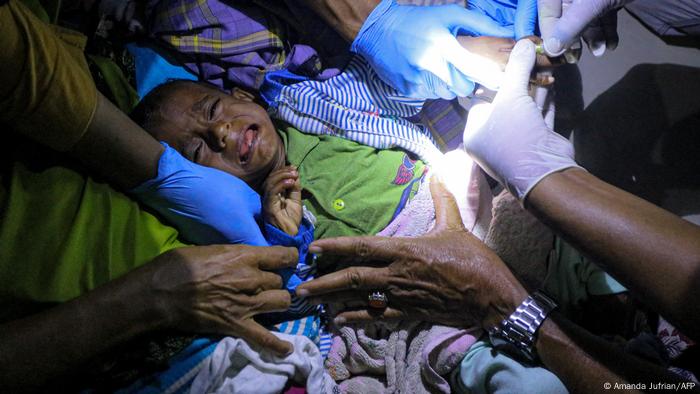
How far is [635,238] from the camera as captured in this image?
1.05 metres

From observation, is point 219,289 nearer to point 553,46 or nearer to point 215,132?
point 215,132

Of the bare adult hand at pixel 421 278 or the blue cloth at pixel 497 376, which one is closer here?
the blue cloth at pixel 497 376

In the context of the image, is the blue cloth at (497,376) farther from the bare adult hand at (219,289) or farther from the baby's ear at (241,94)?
the baby's ear at (241,94)

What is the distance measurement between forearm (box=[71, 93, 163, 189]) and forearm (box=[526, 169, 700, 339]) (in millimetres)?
1250

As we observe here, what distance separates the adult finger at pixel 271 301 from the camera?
4.92 ft

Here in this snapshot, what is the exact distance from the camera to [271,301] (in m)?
1.52

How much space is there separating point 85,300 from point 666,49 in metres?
2.47

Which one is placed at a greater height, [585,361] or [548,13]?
[548,13]

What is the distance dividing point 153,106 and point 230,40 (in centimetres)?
44

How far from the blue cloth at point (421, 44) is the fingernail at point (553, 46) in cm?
26

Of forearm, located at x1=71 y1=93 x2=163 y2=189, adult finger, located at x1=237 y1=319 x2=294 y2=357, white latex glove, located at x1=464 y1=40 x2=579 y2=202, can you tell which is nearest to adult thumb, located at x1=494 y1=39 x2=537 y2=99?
white latex glove, located at x1=464 y1=40 x2=579 y2=202

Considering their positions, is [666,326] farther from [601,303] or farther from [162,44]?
[162,44]

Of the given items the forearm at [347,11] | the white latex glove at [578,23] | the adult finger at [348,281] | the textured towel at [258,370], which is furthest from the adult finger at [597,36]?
the textured towel at [258,370]

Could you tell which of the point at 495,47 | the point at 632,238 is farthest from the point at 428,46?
the point at 632,238
